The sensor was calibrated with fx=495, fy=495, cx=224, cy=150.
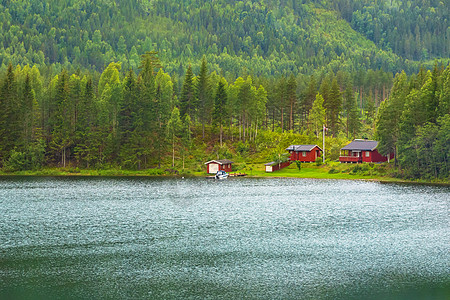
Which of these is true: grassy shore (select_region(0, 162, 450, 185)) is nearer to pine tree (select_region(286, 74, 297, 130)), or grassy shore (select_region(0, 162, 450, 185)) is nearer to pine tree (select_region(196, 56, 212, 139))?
pine tree (select_region(196, 56, 212, 139))

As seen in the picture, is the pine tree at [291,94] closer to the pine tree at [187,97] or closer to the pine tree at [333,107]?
the pine tree at [333,107]

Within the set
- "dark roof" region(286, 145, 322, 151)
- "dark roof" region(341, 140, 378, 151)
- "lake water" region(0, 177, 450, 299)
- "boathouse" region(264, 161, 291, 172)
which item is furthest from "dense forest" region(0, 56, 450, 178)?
"lake water" region(0, 177, 450, 299)

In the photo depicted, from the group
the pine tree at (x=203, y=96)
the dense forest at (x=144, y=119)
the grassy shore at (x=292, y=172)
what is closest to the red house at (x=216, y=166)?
the grassy shore at (x=292, y=172)

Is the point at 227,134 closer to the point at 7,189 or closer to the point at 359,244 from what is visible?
the point at 7,189

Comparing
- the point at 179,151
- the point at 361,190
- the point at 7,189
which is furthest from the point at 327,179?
the point at 7,189

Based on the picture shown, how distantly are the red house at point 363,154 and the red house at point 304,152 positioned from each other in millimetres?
6819

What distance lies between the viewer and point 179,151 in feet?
433

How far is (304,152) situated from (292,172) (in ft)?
32.6

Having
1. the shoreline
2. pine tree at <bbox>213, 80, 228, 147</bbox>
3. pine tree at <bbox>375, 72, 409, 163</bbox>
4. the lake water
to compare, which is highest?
pine tree at <bbox>213, 80, 228, 147</bbox>

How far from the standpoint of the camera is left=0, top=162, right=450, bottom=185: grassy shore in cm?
10944

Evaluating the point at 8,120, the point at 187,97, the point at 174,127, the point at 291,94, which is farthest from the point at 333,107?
the point at 8,120

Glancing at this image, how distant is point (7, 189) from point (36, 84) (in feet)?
204

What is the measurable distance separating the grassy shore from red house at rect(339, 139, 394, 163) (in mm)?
3526

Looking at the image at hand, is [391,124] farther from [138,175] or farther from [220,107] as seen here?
[138,175]
